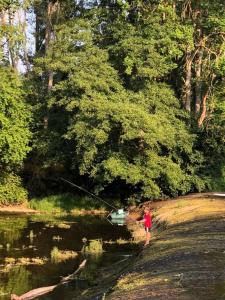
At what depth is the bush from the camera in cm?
4634

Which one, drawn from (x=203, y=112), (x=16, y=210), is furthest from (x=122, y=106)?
(x=16, y=210)

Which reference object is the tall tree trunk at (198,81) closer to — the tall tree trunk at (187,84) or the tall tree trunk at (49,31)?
the tall tree trunk at (187,84)

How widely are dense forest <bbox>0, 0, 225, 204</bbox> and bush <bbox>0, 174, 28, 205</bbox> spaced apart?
0.33 feet

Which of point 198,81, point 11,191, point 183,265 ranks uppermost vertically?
point 198,81

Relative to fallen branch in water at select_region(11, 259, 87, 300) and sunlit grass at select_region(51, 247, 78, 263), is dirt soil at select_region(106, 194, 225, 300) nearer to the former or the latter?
fallen branch in water at select_region(11, 259, 87, 300)

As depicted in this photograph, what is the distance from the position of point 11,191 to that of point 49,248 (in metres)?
20.8

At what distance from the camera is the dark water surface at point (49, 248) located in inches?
767

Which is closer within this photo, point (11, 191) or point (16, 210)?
point (16, 210)

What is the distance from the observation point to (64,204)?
46.1 m

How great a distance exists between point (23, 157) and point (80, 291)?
91.1ft

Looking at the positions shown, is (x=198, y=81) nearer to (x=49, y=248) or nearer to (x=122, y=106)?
(x=122, y=106)

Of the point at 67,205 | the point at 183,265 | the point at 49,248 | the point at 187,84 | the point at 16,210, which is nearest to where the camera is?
the point at 183,265

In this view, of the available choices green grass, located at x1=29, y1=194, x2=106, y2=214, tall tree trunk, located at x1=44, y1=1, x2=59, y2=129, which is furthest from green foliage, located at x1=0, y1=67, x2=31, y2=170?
green grass, located at x1=29, y1=194, x2=106, y2=214

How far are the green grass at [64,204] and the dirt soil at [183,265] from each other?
56.0ft
